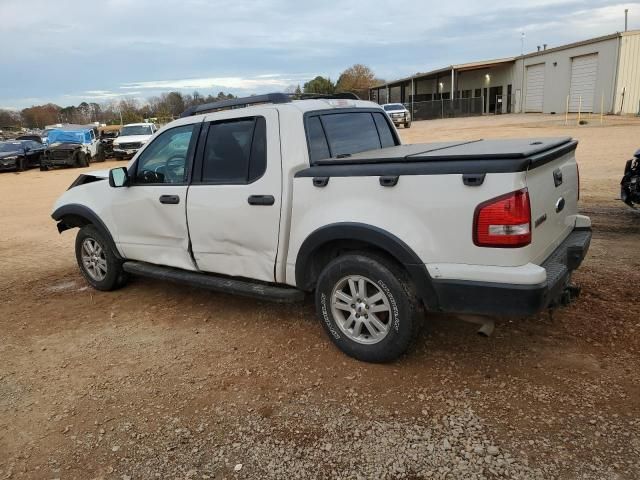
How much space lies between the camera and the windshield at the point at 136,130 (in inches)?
1030

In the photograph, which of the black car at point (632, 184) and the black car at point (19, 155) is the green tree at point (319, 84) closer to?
the black car at point (19, 155)

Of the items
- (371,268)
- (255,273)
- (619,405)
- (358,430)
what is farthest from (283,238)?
(619,405)

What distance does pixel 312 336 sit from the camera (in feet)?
14.0

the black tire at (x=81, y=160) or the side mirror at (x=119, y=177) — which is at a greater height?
the side mirror at (x=119, y=177)

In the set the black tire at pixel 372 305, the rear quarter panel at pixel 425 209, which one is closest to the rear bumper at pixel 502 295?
the rear quarter panel at pixel 425 209

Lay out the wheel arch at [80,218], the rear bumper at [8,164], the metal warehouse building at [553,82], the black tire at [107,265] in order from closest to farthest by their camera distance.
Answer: the wheel arch at [80,218] → the black tire at [107,265] → the rear bumper at [8,164] → the metal warehouse building at [553,82]

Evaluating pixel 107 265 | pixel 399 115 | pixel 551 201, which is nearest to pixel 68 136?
pixel 399 115

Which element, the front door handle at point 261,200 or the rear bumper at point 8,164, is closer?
the front door handle at point 261,200

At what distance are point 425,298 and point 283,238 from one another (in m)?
1.17

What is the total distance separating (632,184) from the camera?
285 inches

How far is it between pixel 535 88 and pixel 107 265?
133ft

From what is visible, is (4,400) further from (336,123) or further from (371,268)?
(336,123)

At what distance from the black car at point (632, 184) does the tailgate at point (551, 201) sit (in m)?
3.82

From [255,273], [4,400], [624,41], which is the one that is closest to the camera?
[4,400]
